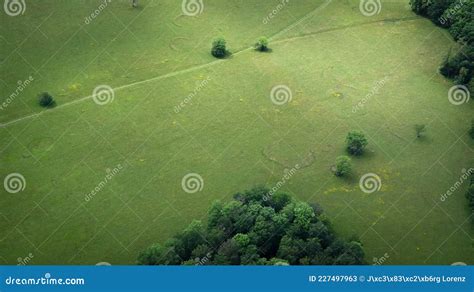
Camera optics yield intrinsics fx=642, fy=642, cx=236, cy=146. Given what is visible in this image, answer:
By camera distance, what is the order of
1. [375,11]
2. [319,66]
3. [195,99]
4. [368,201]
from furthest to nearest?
[375,11] < [319,66] < [195,99] < [368,201]

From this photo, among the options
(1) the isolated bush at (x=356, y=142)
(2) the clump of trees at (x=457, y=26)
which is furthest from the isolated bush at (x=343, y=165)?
(2) the clump of trees at (x=457, y=26)

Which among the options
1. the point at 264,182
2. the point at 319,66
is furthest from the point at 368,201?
the point at 319,66

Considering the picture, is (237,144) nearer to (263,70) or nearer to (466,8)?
(263,70)

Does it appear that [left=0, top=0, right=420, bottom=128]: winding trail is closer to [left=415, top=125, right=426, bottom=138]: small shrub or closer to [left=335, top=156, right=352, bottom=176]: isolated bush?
[left=415, top=125, right=426, bottom=138]: small shrub

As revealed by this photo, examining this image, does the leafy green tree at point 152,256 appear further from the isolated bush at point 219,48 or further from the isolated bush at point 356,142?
the isolated bush at point 219,48

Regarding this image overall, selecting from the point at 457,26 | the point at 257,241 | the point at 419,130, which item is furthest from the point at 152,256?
the point at 457,26

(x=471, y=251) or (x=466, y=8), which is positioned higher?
(x=466, y=8)

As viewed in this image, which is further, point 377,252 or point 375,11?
point 375,11
